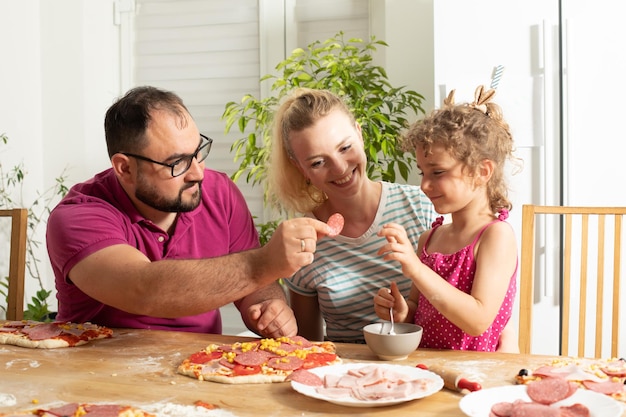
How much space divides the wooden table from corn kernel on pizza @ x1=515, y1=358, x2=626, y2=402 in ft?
0.15

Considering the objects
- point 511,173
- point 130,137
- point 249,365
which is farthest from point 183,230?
point 511,173

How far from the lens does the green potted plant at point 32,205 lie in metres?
3.77

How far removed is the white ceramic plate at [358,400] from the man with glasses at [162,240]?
0.26 m

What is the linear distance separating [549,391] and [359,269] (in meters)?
1.03

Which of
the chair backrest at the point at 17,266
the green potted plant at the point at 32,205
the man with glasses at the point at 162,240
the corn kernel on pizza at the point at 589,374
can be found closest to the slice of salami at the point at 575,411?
the corn kernel on pizza at the point at 589,374

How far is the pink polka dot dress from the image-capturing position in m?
1.85

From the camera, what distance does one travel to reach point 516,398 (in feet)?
4.12

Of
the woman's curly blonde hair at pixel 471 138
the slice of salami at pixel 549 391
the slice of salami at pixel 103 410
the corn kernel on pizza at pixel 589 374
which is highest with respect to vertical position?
the woman's curly blonde hair at pixel 471 138

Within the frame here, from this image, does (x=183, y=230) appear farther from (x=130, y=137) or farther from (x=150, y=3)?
(x=150, y=3)

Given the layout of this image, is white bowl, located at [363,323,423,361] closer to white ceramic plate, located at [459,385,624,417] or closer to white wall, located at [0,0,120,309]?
white ceramic plate, located at [459,385,624,417]

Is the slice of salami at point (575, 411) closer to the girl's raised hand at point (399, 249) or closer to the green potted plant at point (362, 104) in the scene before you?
the girl's raised hand at point (399, 249)

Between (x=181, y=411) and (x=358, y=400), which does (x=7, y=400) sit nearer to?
(x=181, y=411)

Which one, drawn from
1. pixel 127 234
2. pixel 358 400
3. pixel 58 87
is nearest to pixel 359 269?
pixel 127 234

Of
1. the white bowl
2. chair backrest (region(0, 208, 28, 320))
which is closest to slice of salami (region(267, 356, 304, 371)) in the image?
the white bowl
